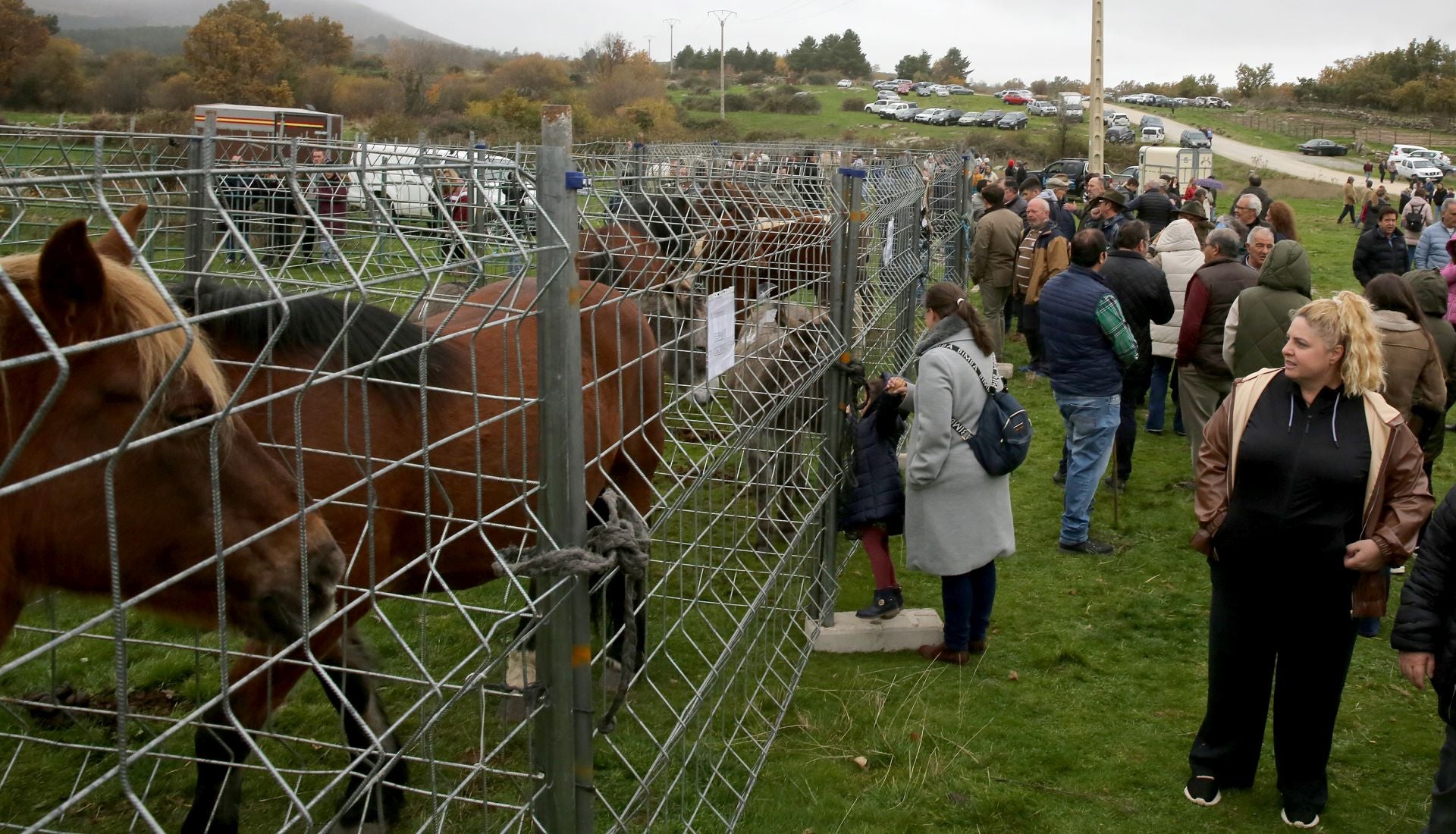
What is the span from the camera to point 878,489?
5707mm

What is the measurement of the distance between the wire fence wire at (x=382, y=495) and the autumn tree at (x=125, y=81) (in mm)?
28194

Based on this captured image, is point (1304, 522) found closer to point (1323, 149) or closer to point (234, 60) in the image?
point (234, 60)

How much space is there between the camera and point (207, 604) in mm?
2145

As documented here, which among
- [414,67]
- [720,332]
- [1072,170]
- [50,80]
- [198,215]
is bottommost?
[720,332]

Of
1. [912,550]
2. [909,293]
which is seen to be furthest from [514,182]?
[909,293]

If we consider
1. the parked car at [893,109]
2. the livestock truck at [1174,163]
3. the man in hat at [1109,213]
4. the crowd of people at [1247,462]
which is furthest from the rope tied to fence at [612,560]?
the parked car at [893,109]

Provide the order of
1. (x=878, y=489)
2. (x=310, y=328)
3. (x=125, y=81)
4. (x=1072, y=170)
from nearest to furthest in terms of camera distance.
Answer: (x=310, y=328) < (x=878, y=489) < (x=125, y=81) < (x=1072, y=170)

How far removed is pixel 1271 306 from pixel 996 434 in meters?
2.39

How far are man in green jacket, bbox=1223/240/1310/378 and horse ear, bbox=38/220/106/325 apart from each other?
6.37 metres

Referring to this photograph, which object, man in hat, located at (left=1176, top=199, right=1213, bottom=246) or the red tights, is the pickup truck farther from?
the red tights

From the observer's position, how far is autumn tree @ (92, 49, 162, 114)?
1204 inches

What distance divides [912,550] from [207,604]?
3.82m

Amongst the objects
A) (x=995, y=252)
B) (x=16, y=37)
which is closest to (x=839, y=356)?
(x=995, y=252)

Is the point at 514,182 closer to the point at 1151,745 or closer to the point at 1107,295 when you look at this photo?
the point at 1151,745
